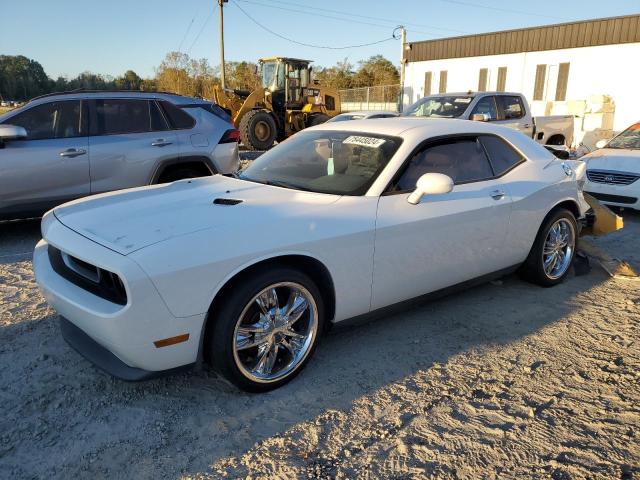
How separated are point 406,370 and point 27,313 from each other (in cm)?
298

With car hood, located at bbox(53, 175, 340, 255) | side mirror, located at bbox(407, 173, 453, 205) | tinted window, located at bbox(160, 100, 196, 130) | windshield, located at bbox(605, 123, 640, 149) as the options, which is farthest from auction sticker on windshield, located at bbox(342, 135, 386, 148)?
windshield, located at bbox(605, 123, 640, 149)

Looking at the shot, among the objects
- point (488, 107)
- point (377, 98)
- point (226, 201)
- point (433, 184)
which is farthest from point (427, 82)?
point (226, 201)

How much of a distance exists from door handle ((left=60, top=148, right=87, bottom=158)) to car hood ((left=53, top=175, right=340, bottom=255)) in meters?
2.68

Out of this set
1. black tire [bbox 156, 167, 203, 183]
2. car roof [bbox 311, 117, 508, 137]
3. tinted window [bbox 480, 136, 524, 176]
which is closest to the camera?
car roof [bbox 311, 117, 508, 137]

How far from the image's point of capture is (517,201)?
420 centimetres

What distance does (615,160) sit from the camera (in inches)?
315

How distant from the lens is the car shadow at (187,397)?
2.52 metres

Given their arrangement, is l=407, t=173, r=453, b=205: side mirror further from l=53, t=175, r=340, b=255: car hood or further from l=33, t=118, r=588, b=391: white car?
l=53, t=175, r=340, b=255: car hood

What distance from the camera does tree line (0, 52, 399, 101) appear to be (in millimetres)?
41375

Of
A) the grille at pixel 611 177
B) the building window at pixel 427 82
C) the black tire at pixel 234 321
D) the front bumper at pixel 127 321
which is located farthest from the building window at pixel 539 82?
the front bumper at pixel 127 321

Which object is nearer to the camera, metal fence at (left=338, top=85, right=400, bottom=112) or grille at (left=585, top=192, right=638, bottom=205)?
grille at (left=585, top=192, right=638, bottom=205)

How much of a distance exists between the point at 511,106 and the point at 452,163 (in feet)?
27.3

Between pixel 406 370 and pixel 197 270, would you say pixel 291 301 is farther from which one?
pixel 406 370

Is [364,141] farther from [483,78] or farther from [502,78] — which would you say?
[483,78]
